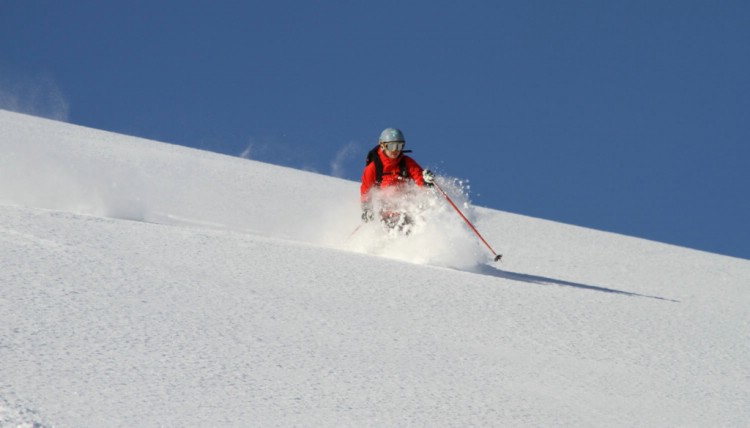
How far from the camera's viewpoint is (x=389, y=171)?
1032 centimetres

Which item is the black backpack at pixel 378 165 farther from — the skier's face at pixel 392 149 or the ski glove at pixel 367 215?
the ski glove at pixel 367 215

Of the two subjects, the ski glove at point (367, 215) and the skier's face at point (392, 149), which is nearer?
the ski glove at point (367, 215)

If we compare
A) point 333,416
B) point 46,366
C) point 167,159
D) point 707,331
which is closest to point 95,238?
point 46,366

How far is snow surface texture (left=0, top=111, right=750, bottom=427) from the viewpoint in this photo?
4.21 m

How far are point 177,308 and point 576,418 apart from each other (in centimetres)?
213

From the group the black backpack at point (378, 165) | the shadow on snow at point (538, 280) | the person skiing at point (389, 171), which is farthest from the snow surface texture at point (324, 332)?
the black backpack at point (378, 165)

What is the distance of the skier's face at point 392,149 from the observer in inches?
404

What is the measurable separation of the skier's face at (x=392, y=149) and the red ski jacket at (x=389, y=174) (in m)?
0.05

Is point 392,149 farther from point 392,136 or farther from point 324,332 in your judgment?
point 324,332

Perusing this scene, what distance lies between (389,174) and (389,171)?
31 millimetres

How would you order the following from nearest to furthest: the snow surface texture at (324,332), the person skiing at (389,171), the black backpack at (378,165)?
the snow surface texture at (324,332) < the person skiing at (389,171) < the black backpack at (378,165)

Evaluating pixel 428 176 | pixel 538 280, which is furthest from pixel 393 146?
pixel 538 280

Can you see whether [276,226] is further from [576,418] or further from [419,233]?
[576,418]

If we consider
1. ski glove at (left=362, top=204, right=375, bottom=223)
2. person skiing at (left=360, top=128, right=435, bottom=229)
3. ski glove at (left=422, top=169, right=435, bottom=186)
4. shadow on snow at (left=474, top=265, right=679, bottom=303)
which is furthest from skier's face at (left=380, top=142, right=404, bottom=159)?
shadow on snow at (left=474, top=265, right=679, bottom=303)
